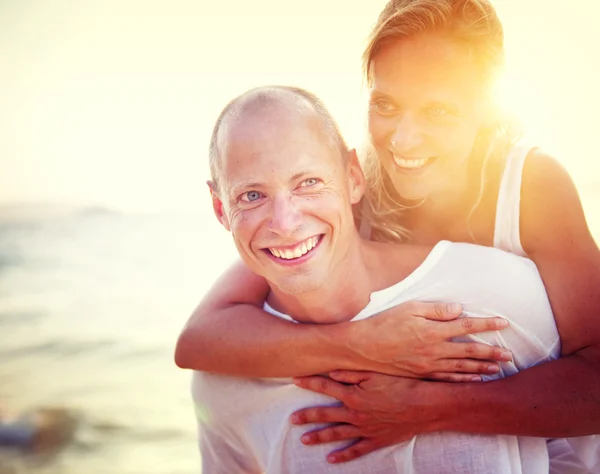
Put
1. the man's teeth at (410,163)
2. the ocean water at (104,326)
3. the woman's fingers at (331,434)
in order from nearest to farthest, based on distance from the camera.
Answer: the woman's fingers at (331,434)
the man's teeth at (410,163)
the ocean water at (104,326)

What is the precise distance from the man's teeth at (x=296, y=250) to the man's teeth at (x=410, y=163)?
887mm

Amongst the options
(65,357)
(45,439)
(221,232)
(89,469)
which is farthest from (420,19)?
(221,232)

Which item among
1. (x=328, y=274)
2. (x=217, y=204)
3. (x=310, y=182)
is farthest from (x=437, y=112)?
(x=217, y=204)

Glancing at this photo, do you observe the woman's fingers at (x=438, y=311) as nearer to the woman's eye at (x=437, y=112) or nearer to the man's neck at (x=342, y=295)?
the man's neck at (x=342, y=295)

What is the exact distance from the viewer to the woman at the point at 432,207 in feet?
8.70

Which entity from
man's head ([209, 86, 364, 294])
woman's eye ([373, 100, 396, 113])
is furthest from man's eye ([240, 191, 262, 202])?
woman's eye ([373, 100, 396, 113])

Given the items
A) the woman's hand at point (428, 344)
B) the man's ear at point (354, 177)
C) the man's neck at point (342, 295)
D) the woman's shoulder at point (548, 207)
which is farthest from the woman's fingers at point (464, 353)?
the man's ear at point (354, 177)

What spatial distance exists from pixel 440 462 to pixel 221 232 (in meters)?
11.5

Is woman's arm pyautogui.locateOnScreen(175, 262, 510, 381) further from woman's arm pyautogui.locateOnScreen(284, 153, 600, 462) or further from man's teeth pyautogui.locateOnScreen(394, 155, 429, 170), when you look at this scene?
man's teeth pyautogui.locateOnScreen(394, 155, 429, 170)

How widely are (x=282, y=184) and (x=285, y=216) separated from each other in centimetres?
12

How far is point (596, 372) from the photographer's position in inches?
103

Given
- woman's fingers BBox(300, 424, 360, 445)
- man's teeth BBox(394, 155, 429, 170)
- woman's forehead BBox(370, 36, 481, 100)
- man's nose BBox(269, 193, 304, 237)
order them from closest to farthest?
man's nose BBox(269, 193, 304, 237) → woman's fingers BBox(300, 424, 360, 445) → woman's forehead BBox(370, 36, 481, 100) → man's teeth BBox(394, 155, 429, 170)

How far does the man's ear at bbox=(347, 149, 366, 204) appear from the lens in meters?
2.80

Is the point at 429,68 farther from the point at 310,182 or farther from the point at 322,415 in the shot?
the point at 322,415
